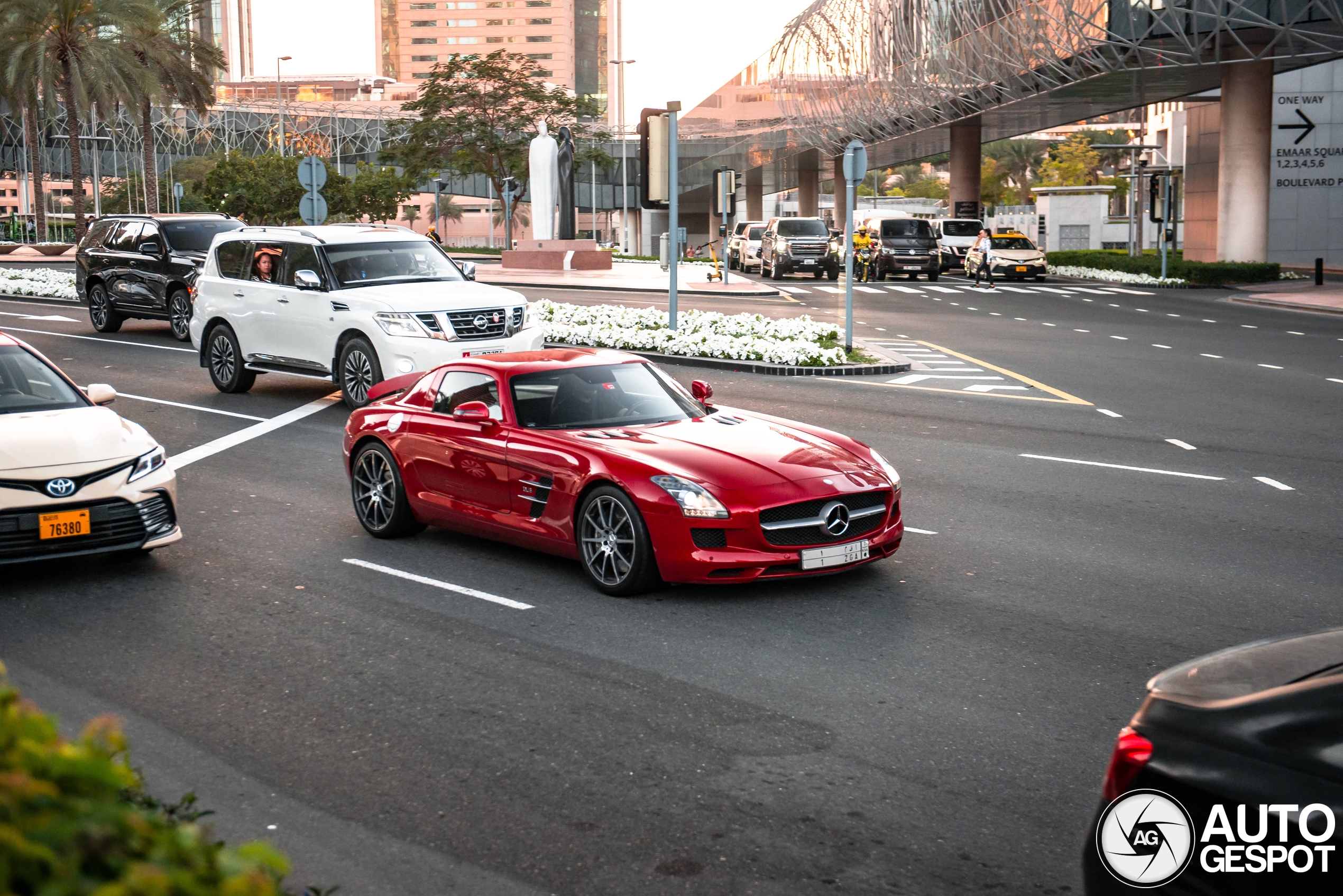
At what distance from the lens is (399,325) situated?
51.5ft

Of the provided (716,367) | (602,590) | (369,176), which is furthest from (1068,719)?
(369,176)

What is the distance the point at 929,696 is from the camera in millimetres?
6539

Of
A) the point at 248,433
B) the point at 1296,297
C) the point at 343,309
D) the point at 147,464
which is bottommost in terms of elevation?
the point at 248,433

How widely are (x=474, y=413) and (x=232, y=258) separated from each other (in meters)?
9.83

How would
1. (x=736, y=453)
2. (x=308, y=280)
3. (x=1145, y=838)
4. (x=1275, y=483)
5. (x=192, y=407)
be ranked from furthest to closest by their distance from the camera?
(x=192, y=407), (x=308, y=280), (x=1275, y=483), (x=736, y=453), (x=1145, y=838)

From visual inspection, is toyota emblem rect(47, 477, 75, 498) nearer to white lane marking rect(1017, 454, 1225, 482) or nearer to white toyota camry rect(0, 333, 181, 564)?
white toyota camry rect(0, 333, 181, 564)

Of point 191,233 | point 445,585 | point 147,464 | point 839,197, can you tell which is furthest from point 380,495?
point 839,197

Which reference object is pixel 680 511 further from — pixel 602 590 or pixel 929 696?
pixel 929 696

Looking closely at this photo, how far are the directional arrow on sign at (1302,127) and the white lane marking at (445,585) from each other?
5464 cm

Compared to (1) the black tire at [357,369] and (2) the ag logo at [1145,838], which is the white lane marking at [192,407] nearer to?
(1) the black tire at [357,369]

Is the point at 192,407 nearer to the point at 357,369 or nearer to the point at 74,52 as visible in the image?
the point at 357,369

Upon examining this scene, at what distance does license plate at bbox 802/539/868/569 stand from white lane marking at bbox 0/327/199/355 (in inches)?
651

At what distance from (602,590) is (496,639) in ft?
3.38

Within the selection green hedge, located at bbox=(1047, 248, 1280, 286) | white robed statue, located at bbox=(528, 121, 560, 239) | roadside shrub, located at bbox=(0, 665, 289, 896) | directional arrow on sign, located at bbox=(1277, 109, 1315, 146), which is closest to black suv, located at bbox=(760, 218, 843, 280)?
white robed statue, located at bbox=(528, 121, 560, 239)
